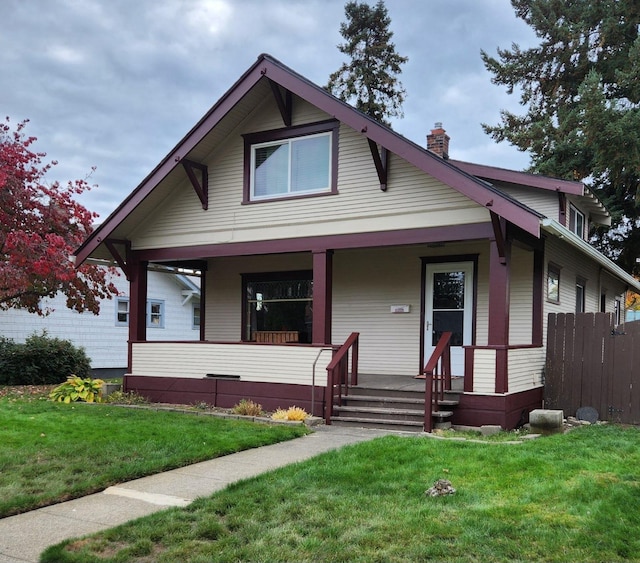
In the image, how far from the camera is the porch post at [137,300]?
40.3 feet

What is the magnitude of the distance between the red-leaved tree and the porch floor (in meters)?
6.67

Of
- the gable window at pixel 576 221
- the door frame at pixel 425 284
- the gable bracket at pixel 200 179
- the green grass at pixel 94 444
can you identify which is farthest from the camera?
the gable window at pixel 576 221

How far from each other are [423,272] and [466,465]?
617cm

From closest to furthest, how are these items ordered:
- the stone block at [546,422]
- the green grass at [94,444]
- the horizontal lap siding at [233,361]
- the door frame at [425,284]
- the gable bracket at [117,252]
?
the green grass at [94,444]
the stone block at [546,422]
the horizontal lap siding at [233,361]
the door frame at [425,284]
the gable bracket at [117,252]

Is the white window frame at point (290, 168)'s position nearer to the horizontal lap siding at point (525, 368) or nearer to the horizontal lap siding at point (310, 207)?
the horizontal lap siding at point (310, 207)

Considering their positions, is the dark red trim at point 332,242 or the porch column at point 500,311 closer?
the porch column at point 500,311

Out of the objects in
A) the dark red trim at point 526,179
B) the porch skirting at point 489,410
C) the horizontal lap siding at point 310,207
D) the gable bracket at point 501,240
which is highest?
the dark red trim at point 526,179

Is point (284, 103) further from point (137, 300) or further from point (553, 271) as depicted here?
point (553, 271)

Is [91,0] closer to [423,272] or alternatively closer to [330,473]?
[423,272]

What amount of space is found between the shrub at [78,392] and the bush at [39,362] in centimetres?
425

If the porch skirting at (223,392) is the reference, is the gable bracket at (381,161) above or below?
above

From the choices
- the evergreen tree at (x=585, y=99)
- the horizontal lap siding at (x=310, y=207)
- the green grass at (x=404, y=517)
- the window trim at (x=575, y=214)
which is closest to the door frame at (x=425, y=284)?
the horizontal lap siding at (x=310, y=207)

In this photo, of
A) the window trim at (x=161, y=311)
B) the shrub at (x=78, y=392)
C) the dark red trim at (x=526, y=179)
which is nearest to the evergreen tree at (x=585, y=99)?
the dark red trim at (x=526, y=179)

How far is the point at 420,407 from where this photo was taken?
9008 millimetres
